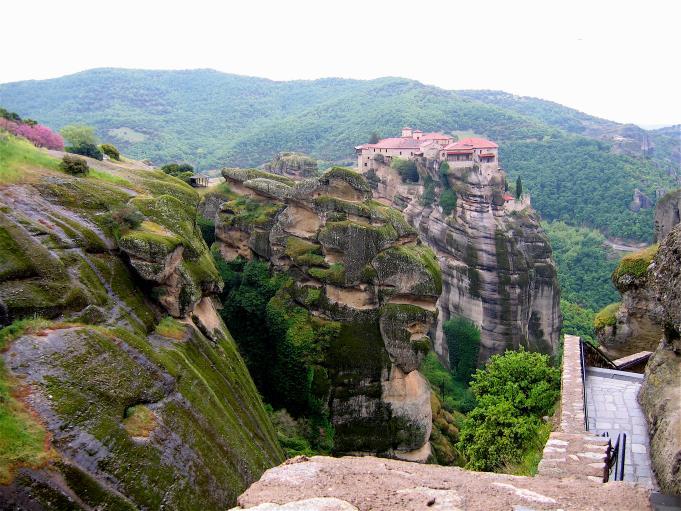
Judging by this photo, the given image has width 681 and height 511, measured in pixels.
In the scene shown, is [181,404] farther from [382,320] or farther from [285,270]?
[285,270]

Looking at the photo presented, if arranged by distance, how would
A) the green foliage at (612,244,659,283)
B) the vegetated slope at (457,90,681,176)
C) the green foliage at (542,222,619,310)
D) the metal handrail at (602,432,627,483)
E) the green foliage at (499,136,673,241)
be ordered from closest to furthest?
the metal handrail at (602,432,627,483)
the green foliage at (612,244,659,283)
the green foliage at (542,222,619,310)
the green foliage at (499,136,673,241)
the vegetated slope at (457,90,681,176)

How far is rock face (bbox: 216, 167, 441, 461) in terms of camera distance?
22.3 meters

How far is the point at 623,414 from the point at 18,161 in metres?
15.2

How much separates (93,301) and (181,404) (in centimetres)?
297

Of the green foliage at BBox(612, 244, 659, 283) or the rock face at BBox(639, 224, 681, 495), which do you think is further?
the green foliage at BBox(612, 244, 659, 283)

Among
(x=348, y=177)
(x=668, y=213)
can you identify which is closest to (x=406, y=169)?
(x=348, y=177)

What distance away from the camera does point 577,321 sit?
154ft

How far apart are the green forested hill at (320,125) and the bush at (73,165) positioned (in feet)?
204

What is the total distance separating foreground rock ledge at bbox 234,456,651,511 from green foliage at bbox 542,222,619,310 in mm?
51893

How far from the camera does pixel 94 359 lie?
10.7 meters

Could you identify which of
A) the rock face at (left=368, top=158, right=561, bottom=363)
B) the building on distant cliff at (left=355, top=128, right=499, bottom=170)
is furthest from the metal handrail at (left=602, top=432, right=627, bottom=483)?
the building on distant cliff at (left=355, top=128, right=499, bottom=170)

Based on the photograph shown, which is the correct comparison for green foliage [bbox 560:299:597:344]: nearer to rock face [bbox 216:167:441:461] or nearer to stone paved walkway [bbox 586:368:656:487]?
rock face [bbox 216:167:441:461]

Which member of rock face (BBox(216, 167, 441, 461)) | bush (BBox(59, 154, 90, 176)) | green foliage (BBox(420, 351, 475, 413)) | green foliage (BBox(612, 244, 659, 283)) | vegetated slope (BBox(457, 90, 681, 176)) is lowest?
green foliage (BBox(420, 351, 475, 413))

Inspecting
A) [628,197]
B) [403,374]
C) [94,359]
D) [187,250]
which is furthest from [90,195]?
[628,197]
